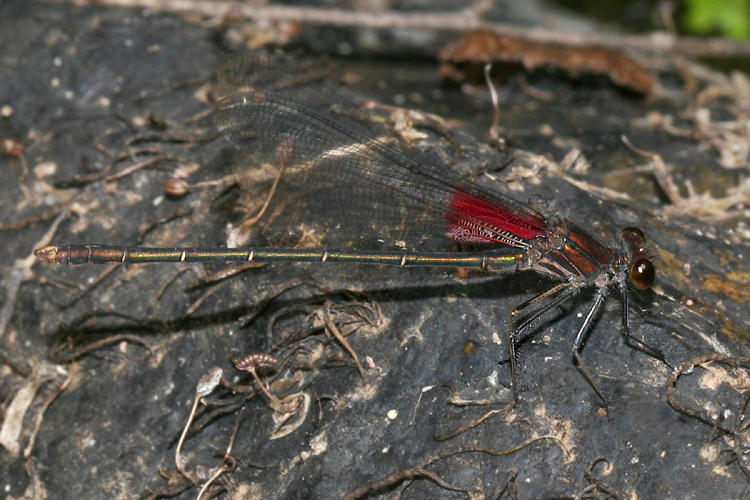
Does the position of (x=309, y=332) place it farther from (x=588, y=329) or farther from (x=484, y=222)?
(x=588, y=329)

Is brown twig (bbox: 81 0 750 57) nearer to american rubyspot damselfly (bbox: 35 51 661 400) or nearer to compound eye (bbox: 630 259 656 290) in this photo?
american rubyspot damselfly (bbox: 35 51 661 400)

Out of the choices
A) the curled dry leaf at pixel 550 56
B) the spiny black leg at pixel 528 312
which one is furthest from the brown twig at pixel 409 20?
the spiny black leg at pixel 528 312

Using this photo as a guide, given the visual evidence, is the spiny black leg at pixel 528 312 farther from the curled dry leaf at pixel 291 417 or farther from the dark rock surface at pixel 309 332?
the curled dry leaf at pixel 291 417

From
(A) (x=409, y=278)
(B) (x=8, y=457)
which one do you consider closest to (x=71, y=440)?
(B) (x=8, y=457)

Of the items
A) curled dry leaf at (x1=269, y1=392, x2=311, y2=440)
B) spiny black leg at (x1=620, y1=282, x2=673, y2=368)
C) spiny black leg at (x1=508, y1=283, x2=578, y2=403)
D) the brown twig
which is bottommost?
curled dry leaf at (x1=269, y1=392, x2=311, y2=440)

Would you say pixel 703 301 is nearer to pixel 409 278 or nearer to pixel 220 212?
pixel 409 278

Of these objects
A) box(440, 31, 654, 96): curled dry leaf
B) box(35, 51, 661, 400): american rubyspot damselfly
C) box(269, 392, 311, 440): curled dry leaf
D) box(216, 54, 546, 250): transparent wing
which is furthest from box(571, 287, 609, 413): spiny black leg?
box(440, 31, 654, 96): curled dry leaf

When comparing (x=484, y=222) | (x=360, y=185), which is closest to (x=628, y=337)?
(x=484, y=222)

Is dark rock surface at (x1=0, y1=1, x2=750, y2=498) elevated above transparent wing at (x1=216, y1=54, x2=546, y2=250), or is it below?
below
